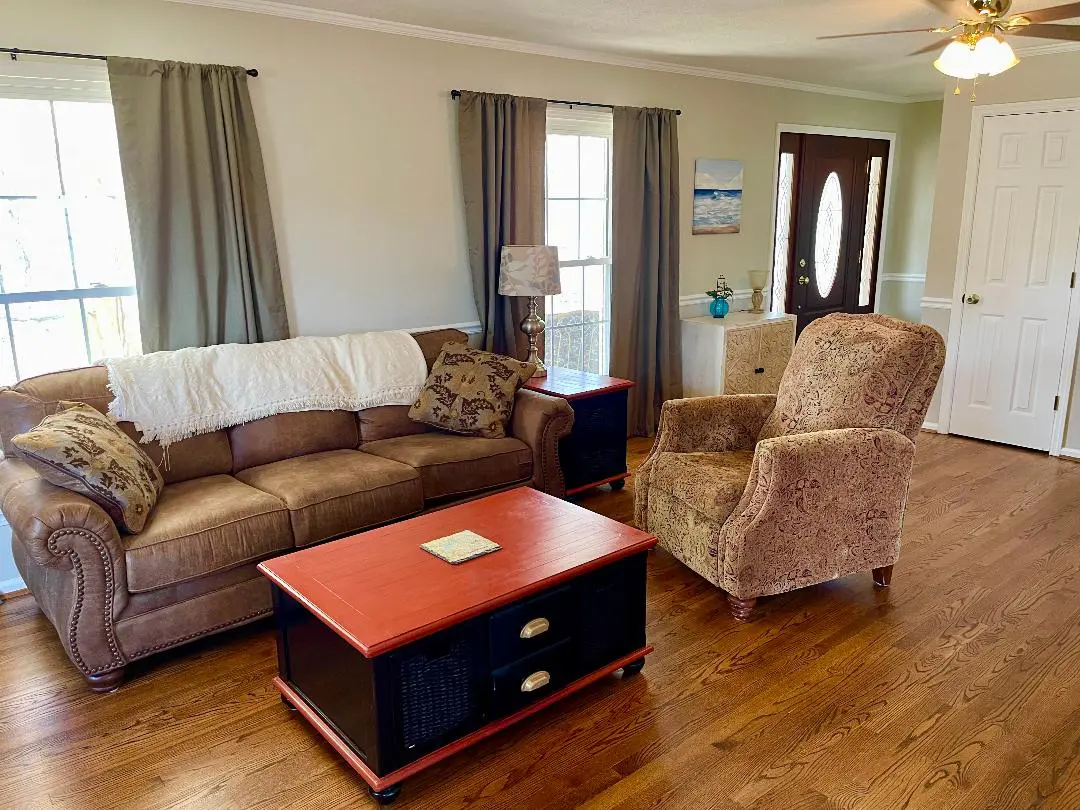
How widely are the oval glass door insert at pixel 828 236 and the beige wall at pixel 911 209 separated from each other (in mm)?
733

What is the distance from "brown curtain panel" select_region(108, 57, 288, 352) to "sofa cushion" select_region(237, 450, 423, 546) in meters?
0.77

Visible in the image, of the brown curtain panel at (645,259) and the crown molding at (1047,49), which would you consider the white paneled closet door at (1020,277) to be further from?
the brown curtain panel at (645,259)

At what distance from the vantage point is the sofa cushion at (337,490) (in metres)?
2.87

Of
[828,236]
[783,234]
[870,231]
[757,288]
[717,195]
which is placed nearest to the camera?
[717,195]

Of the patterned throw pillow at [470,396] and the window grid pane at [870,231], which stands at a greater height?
the window grid pane at [870,231]

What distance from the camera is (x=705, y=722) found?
233 cm

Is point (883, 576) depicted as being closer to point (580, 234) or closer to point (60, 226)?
point (580, 234)

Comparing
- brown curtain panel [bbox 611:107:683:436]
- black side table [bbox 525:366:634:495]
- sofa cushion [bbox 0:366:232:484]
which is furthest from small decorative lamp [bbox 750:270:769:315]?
sofa cushion [bbox 0:366:232:484]

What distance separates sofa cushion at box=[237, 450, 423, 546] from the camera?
2865 millimetres

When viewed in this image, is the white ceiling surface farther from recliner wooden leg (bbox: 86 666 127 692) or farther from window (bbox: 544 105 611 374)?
recliner wooden leg (bbox: 86 666 127 692)

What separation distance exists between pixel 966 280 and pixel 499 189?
298 cm

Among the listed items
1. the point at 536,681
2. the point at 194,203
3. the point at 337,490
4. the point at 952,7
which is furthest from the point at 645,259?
the point at 536,681

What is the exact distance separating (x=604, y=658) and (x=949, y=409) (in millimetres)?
3760

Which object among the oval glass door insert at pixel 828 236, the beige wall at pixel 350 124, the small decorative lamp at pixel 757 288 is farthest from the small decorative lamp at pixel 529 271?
the oval glass door insert at pixel 828 236
